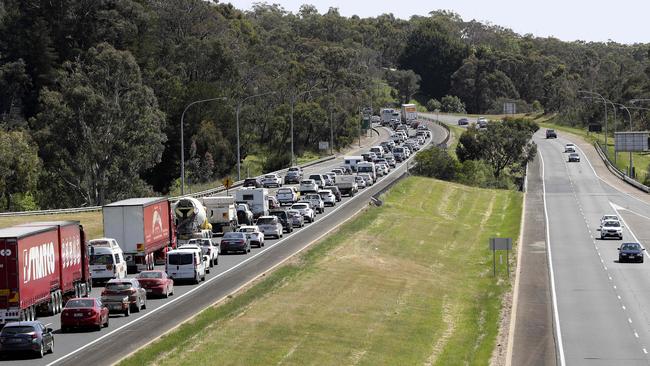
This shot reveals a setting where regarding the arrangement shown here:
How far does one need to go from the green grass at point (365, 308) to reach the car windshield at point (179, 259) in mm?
3591

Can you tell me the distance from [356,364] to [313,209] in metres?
50.7

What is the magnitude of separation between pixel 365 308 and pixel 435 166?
84.0 m

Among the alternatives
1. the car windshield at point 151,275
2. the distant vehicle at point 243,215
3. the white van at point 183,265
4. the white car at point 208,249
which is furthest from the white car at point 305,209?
the car windshield at point 151,275

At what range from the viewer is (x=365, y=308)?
52.4 meters

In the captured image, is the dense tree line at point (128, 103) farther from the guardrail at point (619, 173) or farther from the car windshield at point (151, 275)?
the car windshield at point (151, 275)

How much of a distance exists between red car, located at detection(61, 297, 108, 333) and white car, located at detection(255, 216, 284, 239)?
3303 cm

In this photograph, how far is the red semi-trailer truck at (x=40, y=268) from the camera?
137 ft

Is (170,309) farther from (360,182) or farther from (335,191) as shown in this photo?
(360,182)

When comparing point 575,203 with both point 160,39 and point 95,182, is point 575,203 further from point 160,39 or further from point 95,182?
point 160,39

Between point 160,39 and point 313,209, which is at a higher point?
point 160,39

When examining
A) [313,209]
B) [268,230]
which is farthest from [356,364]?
[313,209]

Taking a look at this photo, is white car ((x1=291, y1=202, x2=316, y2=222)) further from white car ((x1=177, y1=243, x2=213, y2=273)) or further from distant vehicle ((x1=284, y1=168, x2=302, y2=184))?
distant vehicle ((x1=284, y1=168, x2=302, y2=184))

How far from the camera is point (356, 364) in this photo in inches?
1540

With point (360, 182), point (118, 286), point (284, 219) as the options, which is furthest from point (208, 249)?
point (360, 182)
